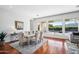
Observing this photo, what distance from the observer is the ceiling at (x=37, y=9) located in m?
2.15

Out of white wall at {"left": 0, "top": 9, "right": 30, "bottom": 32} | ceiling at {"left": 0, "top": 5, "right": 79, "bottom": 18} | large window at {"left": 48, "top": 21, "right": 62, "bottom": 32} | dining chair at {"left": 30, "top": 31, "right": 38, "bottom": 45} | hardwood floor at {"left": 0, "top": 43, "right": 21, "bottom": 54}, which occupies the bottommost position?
hardwood floor at {"left": 0, "top": 43, "right": 21, "bottom": 54}

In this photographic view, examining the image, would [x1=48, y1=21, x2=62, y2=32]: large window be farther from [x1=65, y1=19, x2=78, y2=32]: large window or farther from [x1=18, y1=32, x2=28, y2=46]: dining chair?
[x1=18, y1=32, x2=28, y2=46]: dining chair

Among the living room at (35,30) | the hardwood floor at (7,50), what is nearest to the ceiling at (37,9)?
the living room at (35,30)

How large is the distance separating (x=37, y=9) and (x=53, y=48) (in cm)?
106

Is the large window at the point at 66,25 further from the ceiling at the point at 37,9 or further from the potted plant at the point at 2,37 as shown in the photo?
the potted plant at the point at 2,37

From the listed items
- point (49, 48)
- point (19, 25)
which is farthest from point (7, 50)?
point (49, 48)

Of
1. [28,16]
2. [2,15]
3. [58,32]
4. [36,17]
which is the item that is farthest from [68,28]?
[2,15]

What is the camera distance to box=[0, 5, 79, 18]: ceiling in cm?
215

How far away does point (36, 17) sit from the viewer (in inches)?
90.5

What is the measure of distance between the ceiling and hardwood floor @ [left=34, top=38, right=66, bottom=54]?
2.39 ft

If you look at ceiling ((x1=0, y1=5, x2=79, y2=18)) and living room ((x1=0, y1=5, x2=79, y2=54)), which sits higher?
ceiling ((x1=0, y1=5, x2=79, y2=18))

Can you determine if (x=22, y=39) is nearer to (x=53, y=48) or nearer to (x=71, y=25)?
(x=53, y=48)

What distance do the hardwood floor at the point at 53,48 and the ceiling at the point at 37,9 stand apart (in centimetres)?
73

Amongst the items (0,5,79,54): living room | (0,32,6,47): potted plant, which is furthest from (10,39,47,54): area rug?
(0,32,6,47): potted plant
